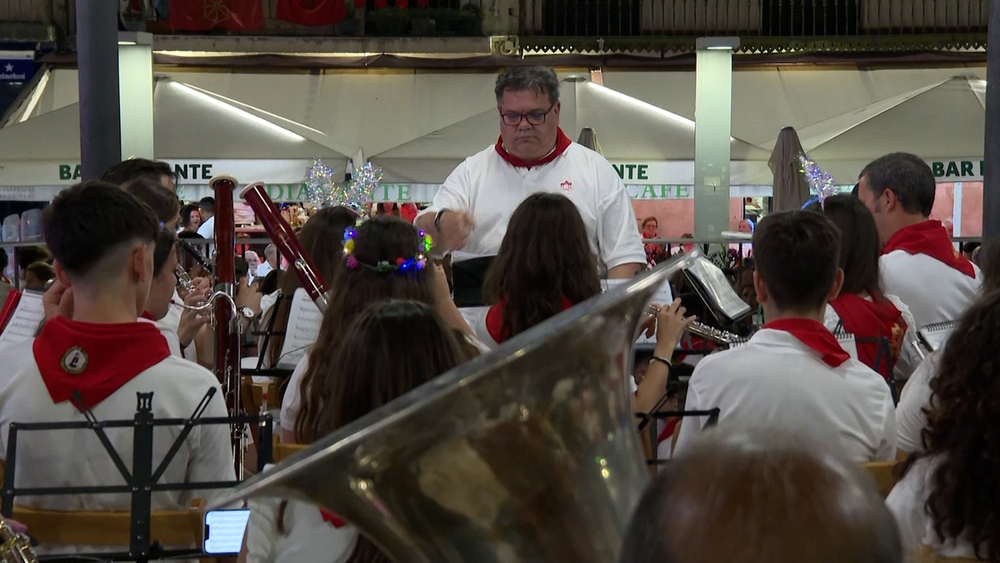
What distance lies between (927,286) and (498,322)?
198 cm

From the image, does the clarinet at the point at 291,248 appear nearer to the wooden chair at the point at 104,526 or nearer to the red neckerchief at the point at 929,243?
the wooden chair at the point at 104,526

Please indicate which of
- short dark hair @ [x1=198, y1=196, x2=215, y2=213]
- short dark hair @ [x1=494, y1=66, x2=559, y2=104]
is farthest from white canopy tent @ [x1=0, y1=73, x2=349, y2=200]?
short dark hair @ [x1=494, y1=66, x2=559, y2=104]

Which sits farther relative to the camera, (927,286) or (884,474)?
(927,286)

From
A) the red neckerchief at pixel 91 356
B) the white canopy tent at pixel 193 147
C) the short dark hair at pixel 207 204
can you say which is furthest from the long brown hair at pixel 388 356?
the short dark hair at pixel 207 204

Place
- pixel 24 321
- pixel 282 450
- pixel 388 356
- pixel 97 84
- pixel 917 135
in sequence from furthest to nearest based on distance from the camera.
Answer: pixel 917 135 → pixel 97 84 → pixel 24 321 → pixel 282 450 → pixel 388 356

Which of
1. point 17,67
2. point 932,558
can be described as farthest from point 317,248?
point 17,67

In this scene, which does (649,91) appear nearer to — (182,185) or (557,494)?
(182,185)

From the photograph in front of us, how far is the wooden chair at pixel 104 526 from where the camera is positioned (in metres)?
3.11

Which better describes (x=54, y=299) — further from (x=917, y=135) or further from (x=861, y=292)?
(x=917, y=135)

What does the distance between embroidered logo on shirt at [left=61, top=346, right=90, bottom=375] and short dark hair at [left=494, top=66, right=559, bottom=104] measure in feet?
8.87

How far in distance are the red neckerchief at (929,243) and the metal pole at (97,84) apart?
4.15 m

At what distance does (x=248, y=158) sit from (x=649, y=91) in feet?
22.0

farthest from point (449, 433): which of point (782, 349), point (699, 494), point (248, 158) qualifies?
point (248, 158)

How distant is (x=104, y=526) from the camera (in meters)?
3.12
